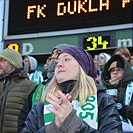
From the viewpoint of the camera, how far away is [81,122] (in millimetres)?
1860

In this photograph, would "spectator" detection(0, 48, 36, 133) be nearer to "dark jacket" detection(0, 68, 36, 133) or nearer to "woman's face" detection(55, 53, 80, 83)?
"dark jacket" detection(0, 68, 36, 133)

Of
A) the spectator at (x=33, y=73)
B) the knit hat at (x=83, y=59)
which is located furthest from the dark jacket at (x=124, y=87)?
the spectator at (x=33, y=73)

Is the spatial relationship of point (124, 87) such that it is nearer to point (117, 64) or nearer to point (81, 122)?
point (117, 64)

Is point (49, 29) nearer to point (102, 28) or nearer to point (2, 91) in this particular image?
point (102, 28)

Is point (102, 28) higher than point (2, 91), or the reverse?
point (102, 28)

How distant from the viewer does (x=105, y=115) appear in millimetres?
1961

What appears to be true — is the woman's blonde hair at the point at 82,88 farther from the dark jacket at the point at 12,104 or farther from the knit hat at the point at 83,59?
the dark jacket at the point at 12,104

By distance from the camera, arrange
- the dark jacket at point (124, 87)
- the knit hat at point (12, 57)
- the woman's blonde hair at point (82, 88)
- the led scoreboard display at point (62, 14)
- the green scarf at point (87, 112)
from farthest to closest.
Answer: the led scoreboard display at point (62, 14)
the knit hat at point (12, 57)
the dark jacket at point (124, 87)
the woman's blonde hair at point (82, 88)
the green scarf at point (87, 112)

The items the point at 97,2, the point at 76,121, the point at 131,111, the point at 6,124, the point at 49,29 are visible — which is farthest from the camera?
the point at 49,29

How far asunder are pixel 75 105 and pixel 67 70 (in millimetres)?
250

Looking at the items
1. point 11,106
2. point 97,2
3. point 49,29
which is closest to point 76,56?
point 11,106

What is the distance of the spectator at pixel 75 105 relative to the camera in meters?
1.83

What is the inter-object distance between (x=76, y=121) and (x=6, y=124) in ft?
5.42

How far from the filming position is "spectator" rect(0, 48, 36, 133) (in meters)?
3.37
